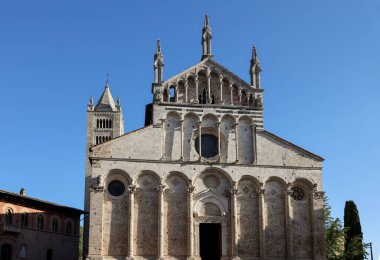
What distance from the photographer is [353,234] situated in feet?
109

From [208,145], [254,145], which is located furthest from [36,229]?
[254,145]

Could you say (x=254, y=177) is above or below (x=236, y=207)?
above

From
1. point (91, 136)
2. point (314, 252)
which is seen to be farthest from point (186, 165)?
point (91, 136)

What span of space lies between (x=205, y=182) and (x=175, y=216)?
272cm

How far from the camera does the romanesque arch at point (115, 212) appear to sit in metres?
25.6

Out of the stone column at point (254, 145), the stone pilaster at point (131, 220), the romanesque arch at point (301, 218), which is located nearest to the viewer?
the stone pilaster at point (131, 220)

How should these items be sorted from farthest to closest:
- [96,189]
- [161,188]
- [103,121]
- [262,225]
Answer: [103,121] < [262,225] < [161,188] < [96,189]

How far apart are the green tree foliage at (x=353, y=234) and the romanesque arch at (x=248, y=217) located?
856cm

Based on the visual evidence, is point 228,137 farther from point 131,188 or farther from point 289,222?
point 131,188

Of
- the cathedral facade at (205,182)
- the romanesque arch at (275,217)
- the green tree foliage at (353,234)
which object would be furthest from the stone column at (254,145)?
the green tree foliage at (353,234)

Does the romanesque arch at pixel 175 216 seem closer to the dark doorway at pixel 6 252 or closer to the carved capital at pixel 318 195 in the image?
the carved capital at pixel 318 195

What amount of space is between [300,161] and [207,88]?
7286 millimetres

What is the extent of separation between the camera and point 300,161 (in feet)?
94.8

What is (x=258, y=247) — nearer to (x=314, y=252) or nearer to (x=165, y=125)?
(x=314, y=252)
